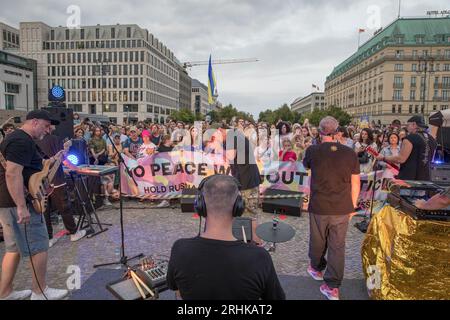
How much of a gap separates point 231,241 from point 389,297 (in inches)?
98.3

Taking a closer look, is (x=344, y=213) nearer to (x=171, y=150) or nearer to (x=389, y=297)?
(x=389, y=297)

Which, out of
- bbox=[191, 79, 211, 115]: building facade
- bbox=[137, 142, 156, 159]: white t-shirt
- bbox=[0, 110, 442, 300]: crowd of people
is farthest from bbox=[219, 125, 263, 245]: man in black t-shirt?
bbox=[191, 79, 211, 115]: building facade

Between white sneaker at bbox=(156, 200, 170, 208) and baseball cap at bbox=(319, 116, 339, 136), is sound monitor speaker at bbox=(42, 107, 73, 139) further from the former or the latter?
baseball cap at bbox=(319, 116, 339, 136)

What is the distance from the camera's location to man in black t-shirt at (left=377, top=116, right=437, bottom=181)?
5406 millimetres

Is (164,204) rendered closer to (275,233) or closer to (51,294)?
(51,294)

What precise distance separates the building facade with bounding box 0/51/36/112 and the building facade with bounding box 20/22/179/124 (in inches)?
473

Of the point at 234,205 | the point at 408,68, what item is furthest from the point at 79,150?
the point at 408,68

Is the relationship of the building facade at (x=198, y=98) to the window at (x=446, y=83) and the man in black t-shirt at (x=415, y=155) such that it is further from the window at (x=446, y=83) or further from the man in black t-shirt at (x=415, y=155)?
the man in black t-shirt at (x=415, y=155)

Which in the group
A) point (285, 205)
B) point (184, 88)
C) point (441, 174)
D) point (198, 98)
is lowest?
point (285, 205)

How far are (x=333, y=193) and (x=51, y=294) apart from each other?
3.77 meters

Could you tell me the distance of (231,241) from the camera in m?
1.93

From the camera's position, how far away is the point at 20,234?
12.5 feet

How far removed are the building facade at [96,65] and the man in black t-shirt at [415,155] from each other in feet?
304

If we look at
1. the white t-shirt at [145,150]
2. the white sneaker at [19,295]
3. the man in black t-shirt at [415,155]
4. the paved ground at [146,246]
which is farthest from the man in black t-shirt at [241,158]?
the white t-shirt at [145,150]
